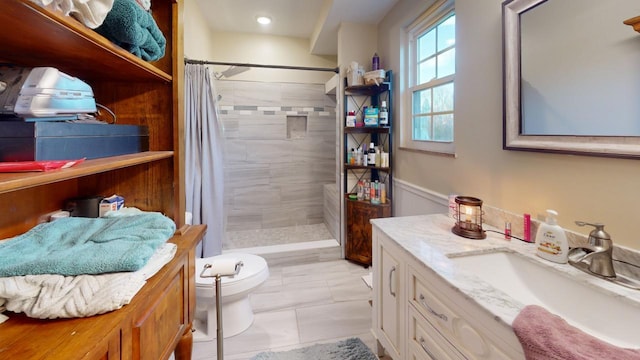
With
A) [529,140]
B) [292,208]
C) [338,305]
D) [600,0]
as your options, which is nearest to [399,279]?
[529,140]

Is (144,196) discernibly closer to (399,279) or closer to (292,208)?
(399,279)

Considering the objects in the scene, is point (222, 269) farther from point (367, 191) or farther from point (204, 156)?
point (367, 191)

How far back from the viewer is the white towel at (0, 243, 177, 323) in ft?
1.67

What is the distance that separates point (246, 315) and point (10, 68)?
1.69 meters

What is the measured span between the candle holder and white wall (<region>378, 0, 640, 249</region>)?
16cm

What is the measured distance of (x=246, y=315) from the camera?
6.08 feet

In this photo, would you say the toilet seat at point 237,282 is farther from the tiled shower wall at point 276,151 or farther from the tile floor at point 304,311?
the tiled shower wall at point 276,151

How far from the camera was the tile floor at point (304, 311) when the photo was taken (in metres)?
1.69

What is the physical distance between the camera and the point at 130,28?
727 millimetres

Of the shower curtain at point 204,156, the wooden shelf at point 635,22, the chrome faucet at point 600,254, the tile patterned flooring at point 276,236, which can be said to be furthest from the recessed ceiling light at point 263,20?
the chrome faucet at point 600,254

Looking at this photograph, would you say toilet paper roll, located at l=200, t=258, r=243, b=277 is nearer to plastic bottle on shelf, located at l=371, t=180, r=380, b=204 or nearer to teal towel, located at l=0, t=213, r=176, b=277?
teal towel, located at l=0, t=213, r=176, b=277

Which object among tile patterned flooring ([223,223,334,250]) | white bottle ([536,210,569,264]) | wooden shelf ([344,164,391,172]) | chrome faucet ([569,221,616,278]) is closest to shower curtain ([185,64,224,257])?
tile patterned flooring ([223,223,334,250])

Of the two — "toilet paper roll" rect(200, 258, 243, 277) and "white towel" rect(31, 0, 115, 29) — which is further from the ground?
"white towel" rect(31, 0, 115, 29)

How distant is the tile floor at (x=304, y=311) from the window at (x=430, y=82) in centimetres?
126
